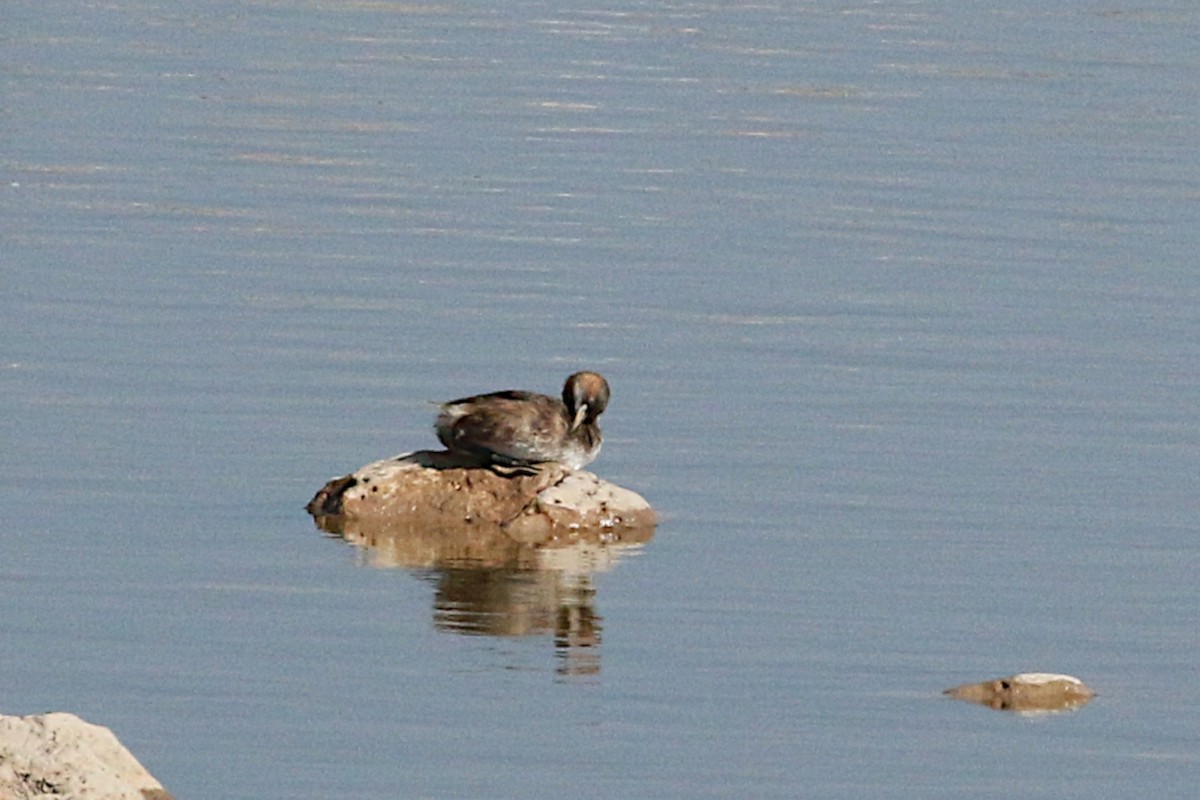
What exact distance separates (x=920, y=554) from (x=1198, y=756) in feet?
11.9

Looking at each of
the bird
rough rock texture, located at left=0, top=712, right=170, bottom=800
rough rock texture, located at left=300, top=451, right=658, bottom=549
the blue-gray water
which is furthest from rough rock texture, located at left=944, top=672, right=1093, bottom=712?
the bird

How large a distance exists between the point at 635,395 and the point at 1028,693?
679 cm

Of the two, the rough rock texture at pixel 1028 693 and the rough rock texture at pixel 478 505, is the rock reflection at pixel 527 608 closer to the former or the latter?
the rough rock texture at pixel 478 505

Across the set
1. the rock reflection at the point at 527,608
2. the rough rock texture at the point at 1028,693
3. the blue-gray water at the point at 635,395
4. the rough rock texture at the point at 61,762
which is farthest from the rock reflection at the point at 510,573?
the rough rock texture at the point at 61,762

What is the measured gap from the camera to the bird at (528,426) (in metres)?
16.6

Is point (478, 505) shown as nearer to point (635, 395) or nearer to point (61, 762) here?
point (635, 395)

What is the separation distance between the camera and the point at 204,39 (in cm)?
3897

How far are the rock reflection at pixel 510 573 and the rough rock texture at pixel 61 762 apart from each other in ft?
9.95

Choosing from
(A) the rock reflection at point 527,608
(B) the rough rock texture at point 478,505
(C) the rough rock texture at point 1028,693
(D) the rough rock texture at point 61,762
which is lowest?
(D) the rough rock texture at point 61,762

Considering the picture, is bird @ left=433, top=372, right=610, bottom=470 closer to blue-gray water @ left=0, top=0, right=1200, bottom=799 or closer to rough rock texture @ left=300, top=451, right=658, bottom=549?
rough rock texture @ left=300, top=451, right=658, bottom=549

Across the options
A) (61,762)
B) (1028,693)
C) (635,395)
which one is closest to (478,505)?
(635,395)

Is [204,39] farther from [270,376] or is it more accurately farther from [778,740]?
[778,740]

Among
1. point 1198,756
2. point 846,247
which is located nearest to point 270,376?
point 846,247

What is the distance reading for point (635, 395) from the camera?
64.6ft
